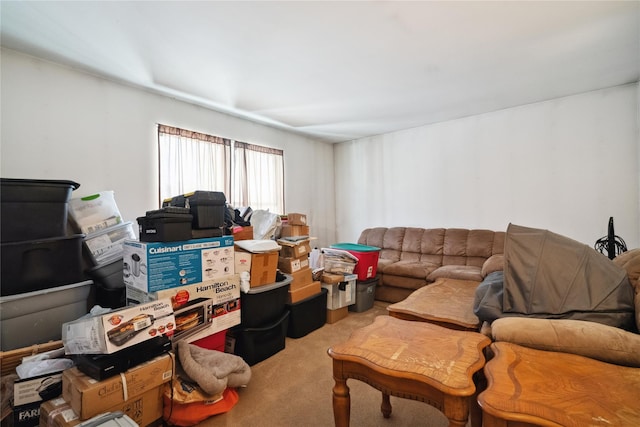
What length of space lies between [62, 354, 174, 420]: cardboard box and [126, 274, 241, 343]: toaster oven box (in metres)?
0.31

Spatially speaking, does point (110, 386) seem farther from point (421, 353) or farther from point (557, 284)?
point (557, 284)

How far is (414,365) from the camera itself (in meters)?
1.18

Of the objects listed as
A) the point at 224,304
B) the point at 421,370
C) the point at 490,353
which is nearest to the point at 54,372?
the point at 224,304

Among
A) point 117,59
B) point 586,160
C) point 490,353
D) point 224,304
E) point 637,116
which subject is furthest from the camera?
point 586,160

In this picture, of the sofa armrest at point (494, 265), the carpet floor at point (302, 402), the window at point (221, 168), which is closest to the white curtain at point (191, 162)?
the window at point (221, 168)

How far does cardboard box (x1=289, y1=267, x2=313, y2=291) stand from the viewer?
279 cm

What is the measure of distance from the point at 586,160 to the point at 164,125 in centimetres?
491

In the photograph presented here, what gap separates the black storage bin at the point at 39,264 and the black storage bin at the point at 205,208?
2.74 feet

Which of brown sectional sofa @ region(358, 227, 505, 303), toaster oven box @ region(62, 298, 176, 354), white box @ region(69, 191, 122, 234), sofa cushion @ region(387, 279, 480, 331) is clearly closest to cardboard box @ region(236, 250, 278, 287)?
toaster oven box @ region(62, 298, 176, 354)

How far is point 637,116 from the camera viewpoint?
120 inches

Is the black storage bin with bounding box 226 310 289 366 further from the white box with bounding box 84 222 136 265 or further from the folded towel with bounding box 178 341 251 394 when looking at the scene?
the white box with bounding box 84 222 136 265

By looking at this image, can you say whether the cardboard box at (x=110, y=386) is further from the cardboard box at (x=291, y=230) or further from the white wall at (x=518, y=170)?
the white wall at (x=518, y=170)

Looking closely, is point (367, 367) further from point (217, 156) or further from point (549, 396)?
point (217, 156)

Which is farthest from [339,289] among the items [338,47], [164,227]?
[338,47]
